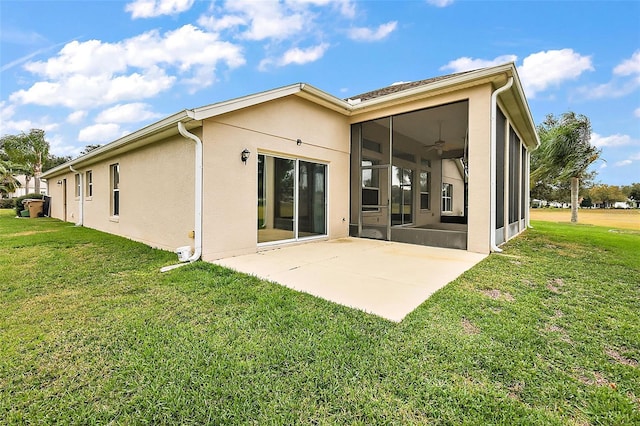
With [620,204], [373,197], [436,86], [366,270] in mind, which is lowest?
[366,270]

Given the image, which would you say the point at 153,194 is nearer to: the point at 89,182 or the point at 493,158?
the point at 89,182

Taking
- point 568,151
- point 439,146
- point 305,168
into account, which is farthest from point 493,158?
point 568,151

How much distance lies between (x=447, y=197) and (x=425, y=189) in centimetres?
239

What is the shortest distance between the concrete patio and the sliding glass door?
0.51 m

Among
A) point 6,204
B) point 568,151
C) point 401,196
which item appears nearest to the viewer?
point 401,196

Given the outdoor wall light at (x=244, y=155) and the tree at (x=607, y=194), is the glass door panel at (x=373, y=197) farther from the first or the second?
the tree at (x=607, y=194)

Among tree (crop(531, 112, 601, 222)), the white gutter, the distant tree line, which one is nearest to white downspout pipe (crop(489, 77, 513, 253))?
the white gutter

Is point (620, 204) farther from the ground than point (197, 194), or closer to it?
farther from the ground

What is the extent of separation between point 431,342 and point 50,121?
43.0 metres

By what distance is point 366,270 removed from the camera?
5.20m

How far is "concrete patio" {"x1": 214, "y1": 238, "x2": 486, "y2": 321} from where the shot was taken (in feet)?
12.4

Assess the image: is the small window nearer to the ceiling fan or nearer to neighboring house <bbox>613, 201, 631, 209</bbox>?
the ceiling fan

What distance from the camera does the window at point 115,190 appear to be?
32.0ft

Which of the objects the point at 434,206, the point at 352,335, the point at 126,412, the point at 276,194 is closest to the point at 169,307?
the point at 126,412
